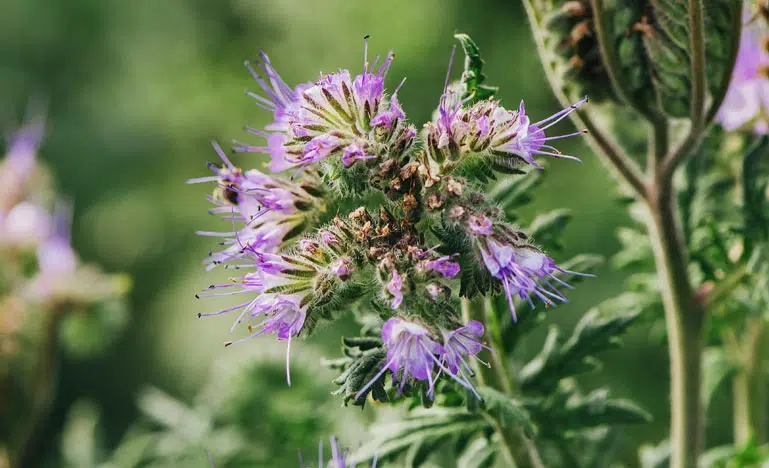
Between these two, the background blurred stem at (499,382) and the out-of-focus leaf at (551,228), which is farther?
the out-of-focus leaf at (551,228)

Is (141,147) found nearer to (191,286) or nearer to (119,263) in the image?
(119,263)

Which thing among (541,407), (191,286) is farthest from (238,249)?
(191,286)

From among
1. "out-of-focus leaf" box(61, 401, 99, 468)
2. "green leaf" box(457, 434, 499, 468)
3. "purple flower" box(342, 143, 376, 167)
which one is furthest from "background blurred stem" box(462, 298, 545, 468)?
"out-of-focus leaf" box(61, 401, 99, 468)

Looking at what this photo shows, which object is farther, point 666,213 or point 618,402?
point 666,213

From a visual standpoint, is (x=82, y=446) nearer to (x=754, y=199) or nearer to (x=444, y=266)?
(x=444, y=266)

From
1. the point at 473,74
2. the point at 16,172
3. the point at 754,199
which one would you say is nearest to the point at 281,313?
the point at 473,74

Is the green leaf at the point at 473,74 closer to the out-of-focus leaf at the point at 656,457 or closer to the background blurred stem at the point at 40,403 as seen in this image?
the out-of-focus leaf at the point at 656,457

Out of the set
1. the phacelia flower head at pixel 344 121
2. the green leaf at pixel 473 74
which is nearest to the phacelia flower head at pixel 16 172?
the phacelia flower head at pixel 344 121
